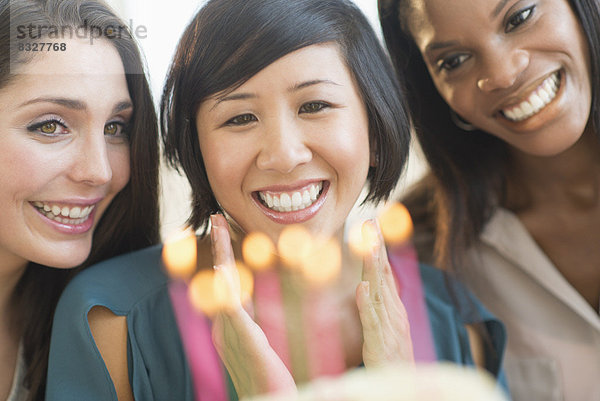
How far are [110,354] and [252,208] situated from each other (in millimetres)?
421

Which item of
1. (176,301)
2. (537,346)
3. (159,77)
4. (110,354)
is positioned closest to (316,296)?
(176,301)

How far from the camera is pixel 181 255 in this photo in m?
1.49

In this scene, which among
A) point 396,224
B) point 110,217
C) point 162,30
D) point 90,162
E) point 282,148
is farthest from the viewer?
point 162,30

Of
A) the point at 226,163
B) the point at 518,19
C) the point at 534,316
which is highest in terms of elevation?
the point at 518,19

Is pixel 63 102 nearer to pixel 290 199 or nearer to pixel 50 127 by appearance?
pixel 50 127

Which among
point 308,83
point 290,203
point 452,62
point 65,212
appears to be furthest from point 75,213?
point 452,62

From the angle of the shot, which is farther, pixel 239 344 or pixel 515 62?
pixel 515 62

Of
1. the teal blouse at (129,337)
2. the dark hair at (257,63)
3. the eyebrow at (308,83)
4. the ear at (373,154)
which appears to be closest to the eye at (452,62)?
the dark hair at (257,63)

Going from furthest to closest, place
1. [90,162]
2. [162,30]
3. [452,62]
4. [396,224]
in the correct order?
[162,30] < [396,224] < [452,62] < [90,162]

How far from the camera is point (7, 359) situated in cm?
152

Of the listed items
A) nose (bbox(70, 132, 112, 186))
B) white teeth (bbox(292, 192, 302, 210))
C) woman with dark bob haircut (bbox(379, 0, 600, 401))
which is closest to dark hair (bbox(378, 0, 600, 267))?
woman with dark bob haircut (bbox(379, 0, 600, 401))

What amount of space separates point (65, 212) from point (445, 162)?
3.55ft

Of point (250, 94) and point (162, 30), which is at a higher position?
point (162, 30)

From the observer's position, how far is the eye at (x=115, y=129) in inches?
56.3
